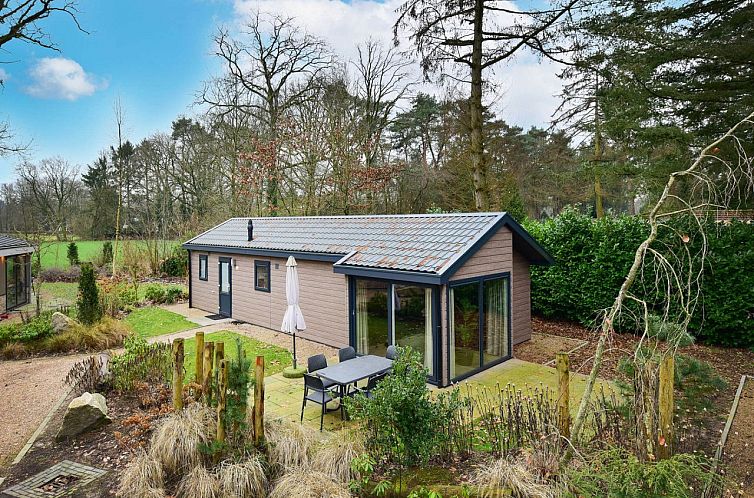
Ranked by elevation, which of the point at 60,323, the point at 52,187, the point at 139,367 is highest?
the point at 52,187

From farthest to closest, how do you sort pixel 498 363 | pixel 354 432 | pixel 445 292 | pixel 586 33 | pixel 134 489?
pixel 586 33
pixel 498 363
pixel 445 292
pixel 354 432
pixel 134 489

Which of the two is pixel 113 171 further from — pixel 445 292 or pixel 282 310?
pixel 445 292

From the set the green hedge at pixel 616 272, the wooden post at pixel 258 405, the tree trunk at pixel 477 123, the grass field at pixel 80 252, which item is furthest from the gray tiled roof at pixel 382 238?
the grass field at pixel 80 252

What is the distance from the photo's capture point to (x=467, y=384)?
249 inches

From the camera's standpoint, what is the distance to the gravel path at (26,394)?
612cm

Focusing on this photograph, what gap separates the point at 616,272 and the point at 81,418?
445 inches

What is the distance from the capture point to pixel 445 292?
25.0 ft

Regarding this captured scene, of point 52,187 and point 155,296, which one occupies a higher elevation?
point 52,187

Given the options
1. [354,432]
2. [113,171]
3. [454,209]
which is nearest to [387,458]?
[354,432]

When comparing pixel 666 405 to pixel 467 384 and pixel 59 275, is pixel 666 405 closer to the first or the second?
pixel 467 384

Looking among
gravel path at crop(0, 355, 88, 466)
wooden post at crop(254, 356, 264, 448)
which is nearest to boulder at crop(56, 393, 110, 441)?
gravel path at crop(0, 355, 88, 466)

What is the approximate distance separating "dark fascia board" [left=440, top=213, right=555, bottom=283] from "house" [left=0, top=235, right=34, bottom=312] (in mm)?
13887

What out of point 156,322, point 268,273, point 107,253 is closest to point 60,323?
point 156,322

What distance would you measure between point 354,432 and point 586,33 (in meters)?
11.8
